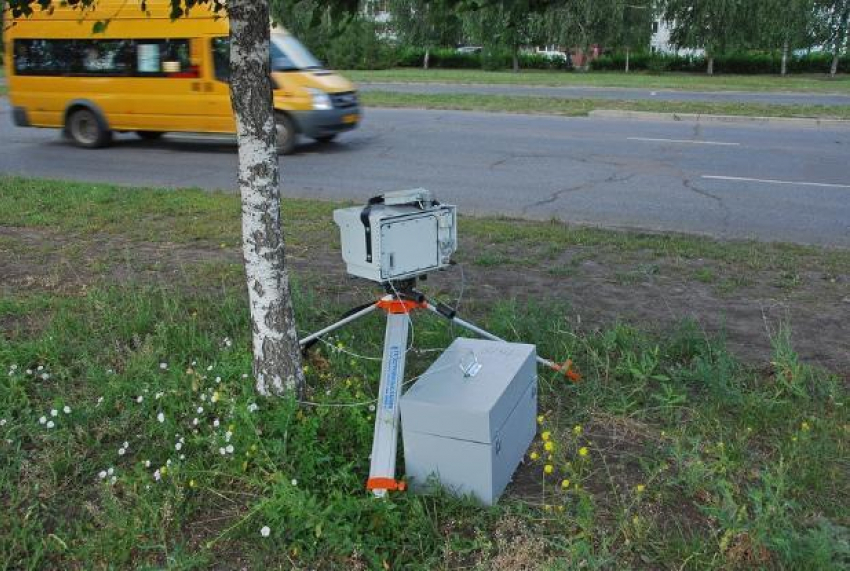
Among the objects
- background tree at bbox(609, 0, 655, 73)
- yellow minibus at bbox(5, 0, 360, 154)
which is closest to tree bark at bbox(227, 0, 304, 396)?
yellow minibus at bbox(5, 0, 360, 154)

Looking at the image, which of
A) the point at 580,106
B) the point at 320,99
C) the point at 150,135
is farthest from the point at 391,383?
the point at 580,106

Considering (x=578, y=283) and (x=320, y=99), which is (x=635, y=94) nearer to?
(x=320, y=99)

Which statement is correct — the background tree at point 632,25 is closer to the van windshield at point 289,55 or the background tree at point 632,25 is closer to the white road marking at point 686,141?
the white road marking at point 686,141

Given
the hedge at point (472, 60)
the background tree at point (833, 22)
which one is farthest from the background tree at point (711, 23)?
the hedge at point (472, 60)

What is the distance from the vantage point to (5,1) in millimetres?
3602

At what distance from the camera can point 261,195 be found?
11.9 ft

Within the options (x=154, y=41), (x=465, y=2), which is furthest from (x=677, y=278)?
(x=154, y=41)

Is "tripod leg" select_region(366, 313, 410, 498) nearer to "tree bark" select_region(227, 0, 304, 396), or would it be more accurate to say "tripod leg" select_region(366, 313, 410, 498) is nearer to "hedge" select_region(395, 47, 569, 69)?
"tree bark" select_region(227, 0, 304, 396)

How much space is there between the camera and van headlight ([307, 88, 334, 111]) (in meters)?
13.3

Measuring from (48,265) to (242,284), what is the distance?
1.75 meters

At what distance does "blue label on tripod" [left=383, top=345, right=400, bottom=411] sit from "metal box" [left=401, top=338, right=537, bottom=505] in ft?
0.41

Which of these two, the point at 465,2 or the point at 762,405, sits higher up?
the point at 465,2

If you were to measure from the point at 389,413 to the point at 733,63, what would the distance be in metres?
45.7

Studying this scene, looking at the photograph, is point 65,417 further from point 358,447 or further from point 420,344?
point 420,344
